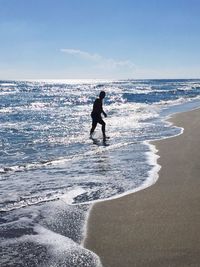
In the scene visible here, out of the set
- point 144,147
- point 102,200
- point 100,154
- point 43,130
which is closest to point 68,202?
point 102,200

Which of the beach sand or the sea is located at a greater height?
the beach sand

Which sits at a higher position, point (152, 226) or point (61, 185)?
point (152, 226)

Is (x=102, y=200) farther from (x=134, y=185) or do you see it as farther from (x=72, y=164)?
(x=72, y=164)

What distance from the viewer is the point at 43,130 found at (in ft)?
62.9

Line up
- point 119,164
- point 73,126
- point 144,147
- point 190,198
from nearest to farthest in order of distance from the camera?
point 190,198, point 119,164, point 144,147, point 73,126

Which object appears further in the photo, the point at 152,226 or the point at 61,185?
the point at 61,185

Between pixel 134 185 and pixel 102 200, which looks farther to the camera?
pixel 134 185

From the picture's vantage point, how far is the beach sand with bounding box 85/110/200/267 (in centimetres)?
440

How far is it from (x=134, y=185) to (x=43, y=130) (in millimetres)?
12034

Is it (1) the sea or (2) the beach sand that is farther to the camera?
(1) the sea

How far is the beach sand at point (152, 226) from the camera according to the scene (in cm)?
440

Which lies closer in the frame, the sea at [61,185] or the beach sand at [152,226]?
the beach sand at [152,226]

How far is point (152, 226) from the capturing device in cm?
528

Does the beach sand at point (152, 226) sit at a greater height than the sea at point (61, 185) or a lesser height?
greater
